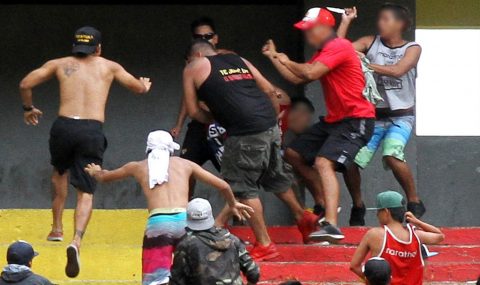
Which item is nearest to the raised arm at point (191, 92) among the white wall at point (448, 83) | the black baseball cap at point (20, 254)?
the black baseball cap at point (20, 254)

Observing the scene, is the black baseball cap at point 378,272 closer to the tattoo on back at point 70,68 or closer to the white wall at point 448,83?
the tattoo on back at point 70,68

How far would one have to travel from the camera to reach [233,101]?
13742 millimetres

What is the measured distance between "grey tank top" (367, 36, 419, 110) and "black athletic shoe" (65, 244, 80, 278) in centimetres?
349

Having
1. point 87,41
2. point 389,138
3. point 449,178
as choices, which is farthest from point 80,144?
point 449,178

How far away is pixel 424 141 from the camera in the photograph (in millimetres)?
17562

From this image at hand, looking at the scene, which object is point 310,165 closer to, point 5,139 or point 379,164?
point 379,164

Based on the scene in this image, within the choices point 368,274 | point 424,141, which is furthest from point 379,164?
point 368,274

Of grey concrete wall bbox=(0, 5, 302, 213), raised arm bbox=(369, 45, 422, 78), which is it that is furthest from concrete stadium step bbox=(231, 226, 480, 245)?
grey concrete wall bbox=(0, 5, 302, 213)

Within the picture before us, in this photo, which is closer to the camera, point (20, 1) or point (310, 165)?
point (310, 165)

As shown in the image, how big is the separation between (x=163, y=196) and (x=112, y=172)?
61 cm

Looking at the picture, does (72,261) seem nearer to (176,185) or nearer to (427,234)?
(176,185)

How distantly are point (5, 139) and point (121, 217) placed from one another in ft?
8.52

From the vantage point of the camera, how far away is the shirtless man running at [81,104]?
44.8 feet

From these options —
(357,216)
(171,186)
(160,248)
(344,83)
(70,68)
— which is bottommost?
(357,216)
